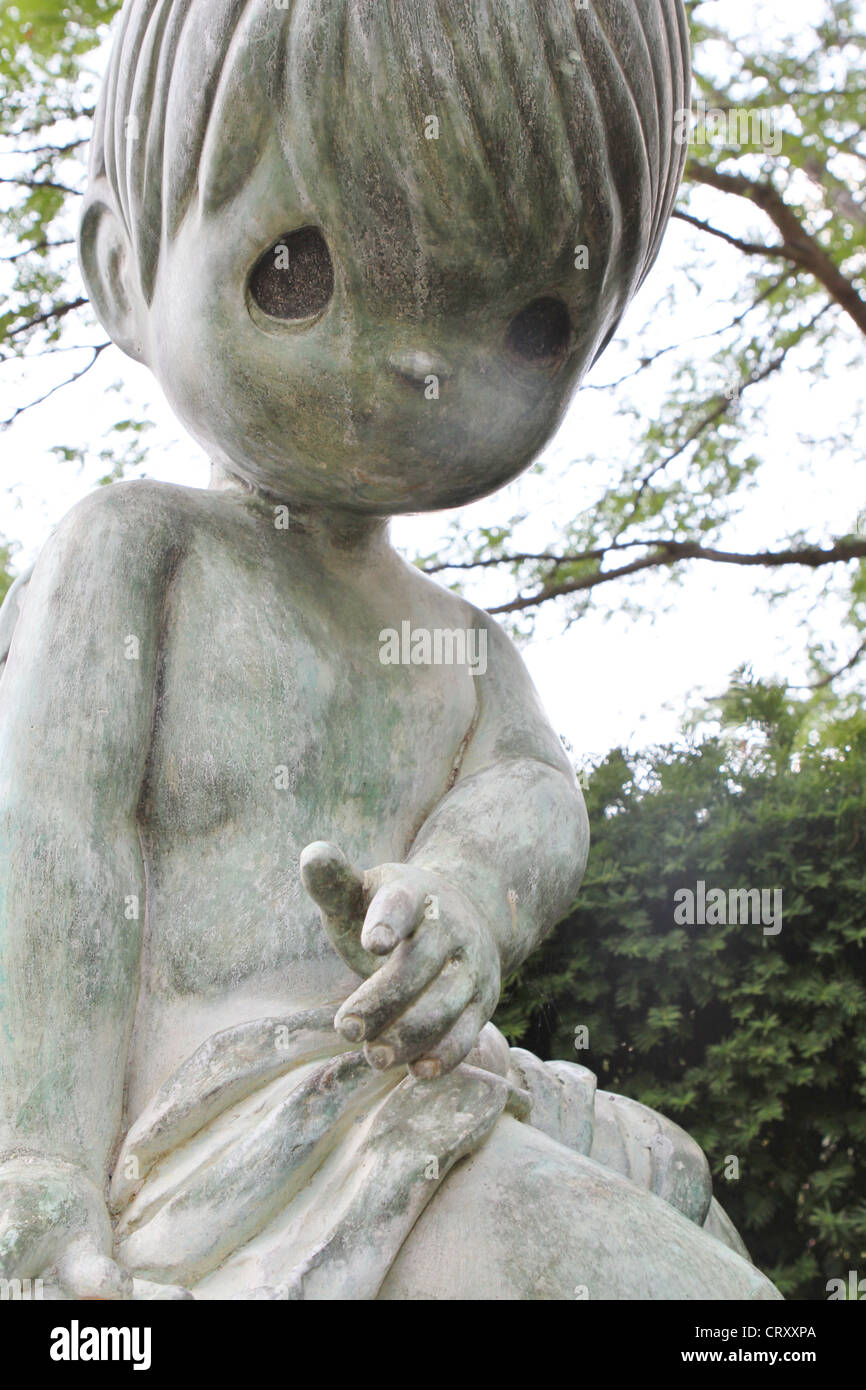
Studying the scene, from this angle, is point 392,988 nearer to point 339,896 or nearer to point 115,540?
point 339,896

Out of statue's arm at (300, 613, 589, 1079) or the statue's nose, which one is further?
the statue's nose

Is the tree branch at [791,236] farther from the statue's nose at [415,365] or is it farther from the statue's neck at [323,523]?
the statue's nose at [415,365]

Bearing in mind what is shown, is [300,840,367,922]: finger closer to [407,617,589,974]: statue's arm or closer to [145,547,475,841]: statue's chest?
[407,617,589,974]: statue's arm

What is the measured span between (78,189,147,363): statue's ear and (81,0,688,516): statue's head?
0.12 m

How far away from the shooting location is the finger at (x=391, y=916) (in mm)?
1706

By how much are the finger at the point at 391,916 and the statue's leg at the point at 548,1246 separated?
1.29 ft

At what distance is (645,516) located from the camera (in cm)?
783

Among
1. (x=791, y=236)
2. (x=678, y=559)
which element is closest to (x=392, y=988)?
(x=678, y=559)

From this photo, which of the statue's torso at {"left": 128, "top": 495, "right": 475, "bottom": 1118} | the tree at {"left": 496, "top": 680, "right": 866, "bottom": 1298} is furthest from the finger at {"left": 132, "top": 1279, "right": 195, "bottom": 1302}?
the tree at {"left": 496, "top": 680, "right": 866, "bottom": 1298}

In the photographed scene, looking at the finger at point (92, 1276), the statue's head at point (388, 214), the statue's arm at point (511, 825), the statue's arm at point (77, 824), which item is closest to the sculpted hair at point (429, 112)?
the statue's head at point (388, 214)

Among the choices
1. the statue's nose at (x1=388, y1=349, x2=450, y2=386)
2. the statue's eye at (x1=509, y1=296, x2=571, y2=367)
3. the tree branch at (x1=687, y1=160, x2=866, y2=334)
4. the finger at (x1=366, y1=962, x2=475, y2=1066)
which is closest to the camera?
the finger at (x1=366, y1=962, x2=475, y2=1066)

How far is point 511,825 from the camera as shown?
2.27 metres

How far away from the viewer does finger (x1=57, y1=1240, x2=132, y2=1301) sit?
1.66 m
